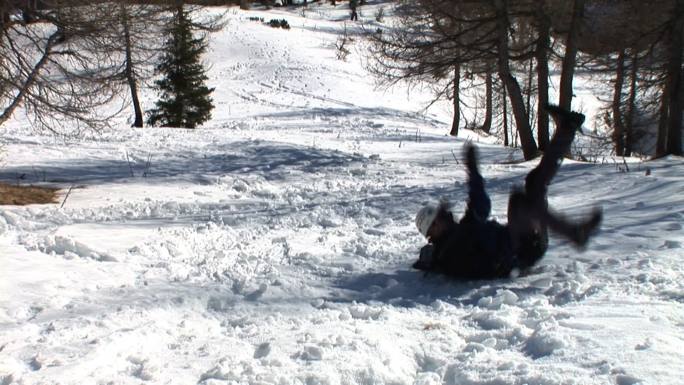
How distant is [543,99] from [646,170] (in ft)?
13.3

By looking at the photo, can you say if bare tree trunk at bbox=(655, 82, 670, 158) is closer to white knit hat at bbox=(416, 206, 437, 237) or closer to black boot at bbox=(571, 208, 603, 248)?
black boot at bbox=(571, 208, 603, 248)

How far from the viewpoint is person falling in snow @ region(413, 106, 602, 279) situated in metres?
4.86

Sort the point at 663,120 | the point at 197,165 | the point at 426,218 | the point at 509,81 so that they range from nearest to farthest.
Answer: the point at 426,218
the point at 197,165
the point at 509,81
the point at 663,120

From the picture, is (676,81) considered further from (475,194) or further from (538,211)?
(538,211)

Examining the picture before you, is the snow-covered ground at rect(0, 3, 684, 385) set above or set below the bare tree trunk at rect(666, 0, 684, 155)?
below

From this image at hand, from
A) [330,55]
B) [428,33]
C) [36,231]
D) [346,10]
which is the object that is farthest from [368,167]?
[346,10]

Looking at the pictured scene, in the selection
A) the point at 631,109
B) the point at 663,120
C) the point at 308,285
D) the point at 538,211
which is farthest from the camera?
the point at 631,109

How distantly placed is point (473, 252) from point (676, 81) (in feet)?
33.1

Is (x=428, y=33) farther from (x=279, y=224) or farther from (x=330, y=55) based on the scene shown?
(x=330, y=55)

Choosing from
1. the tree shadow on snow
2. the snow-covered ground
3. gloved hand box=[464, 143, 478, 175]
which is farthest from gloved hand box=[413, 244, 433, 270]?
the tree shadow on snow

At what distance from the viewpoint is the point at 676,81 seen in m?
12.8

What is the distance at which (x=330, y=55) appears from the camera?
131 ft

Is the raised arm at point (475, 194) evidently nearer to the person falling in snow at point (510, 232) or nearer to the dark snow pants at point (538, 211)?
the person falling in snow at point (510, 232)

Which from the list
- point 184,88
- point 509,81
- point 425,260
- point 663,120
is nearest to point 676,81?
point 509,81
